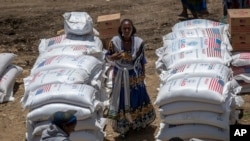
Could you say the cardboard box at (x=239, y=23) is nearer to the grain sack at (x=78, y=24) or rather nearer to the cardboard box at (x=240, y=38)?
the cardboard box at (x=240, y=38)

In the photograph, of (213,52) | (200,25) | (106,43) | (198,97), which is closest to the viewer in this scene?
(198,97)

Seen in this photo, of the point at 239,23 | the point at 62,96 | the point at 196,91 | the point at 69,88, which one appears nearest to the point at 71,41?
the point at 69,88

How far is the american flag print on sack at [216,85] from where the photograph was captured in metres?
7.03

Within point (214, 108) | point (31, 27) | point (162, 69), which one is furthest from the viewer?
point (31, 27)

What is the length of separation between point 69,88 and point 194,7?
625cm

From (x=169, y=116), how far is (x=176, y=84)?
381 mm

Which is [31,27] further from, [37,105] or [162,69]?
[37,105]

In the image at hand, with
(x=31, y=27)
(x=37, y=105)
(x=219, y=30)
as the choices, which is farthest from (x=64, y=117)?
(x=31, y=27)

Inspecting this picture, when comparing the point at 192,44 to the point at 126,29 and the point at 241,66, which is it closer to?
the point at 241,66

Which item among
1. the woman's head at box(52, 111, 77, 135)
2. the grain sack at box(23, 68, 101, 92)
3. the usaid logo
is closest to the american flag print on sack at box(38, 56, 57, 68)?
the grain sack at box(23, 68, 101, 92)

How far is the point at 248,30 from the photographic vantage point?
28.8 feet

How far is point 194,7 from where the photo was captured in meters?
13.0

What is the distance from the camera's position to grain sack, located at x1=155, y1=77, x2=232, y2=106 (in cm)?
697

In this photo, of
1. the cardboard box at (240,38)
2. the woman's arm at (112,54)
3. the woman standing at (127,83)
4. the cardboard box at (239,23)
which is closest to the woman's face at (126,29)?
the woman standing at (127,83)
